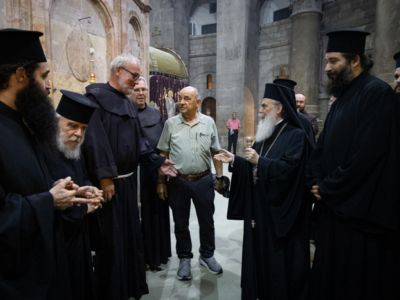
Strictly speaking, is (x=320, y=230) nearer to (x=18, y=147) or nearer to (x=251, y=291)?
(x=251, y=291)

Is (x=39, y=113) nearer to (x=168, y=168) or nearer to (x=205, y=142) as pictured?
(x=168, y=168)

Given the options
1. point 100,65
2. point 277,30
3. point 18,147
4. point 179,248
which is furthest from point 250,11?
point 18,147

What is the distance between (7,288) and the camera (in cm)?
136

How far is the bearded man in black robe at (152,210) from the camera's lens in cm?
340

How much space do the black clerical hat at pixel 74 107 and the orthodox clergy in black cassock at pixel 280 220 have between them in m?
1.57

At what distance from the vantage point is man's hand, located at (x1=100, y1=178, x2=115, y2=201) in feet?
8.03

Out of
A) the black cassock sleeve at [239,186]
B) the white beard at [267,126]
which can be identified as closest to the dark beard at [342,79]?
the white beard at [267,126]

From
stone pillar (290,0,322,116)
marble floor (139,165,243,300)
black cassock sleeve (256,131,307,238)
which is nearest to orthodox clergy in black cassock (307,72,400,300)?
black cassock sleeve (256,131,307,238)

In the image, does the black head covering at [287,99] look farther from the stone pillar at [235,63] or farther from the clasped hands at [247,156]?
the stone pillar at [235,63]

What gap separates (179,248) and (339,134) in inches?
89.2

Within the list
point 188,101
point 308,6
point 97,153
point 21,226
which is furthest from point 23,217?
point 308,6

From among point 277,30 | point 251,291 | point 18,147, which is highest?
point 277,30

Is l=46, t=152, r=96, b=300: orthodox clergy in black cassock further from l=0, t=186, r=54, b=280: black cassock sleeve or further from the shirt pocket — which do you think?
the shirt pocket

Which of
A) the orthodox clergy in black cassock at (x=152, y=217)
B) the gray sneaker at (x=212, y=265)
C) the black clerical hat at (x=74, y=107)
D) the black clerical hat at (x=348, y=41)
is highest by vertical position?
the black clerical hat at (x=348, y=41)
